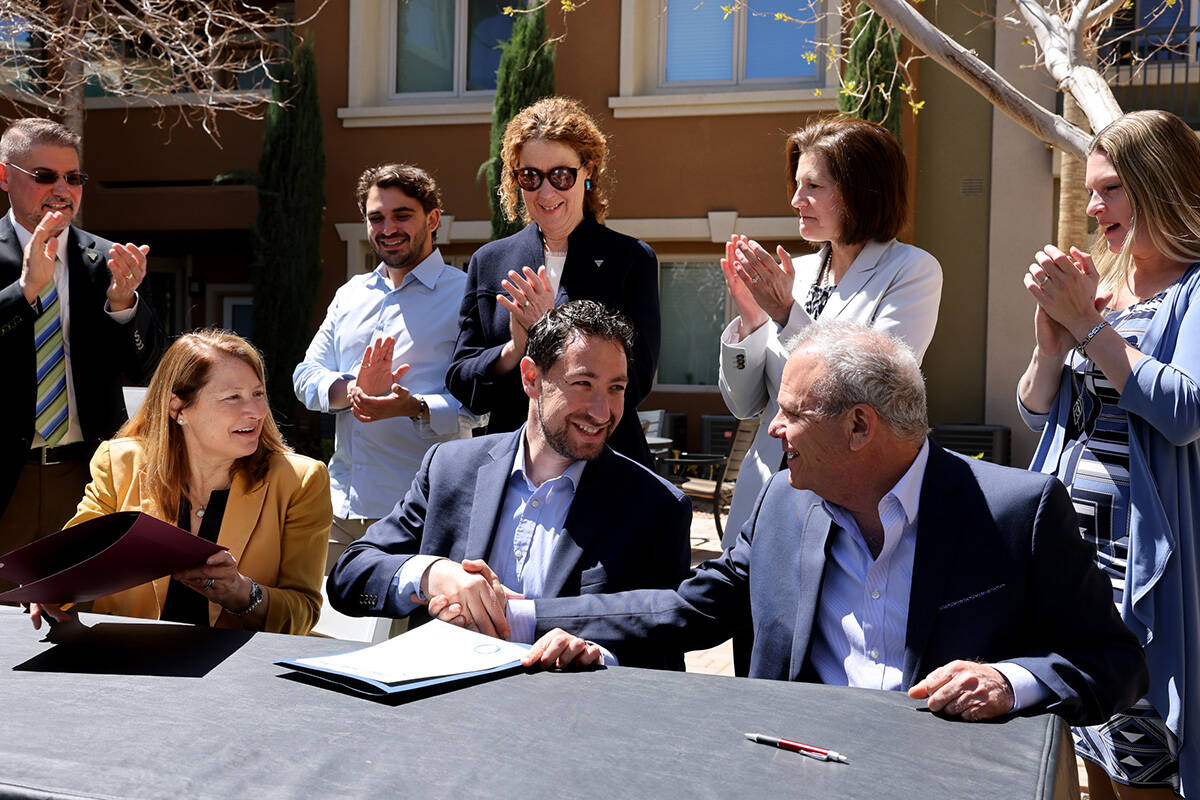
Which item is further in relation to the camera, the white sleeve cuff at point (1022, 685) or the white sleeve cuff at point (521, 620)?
the white sleeve cuff at point (521, 620)

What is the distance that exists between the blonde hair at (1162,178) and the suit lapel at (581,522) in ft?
4.54

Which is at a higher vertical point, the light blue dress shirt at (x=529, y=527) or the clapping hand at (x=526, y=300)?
the clapping hand at (x=526, y=300)

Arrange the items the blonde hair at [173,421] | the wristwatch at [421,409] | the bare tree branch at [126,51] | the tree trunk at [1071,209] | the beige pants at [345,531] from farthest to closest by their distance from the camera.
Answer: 1. the bare tree branch at [126,51]
2. the tree trunk at [1071,209]
3. the beige pants at [345,531]
4. the wristwatch at [421,409]
5. the blonde hair at [173,421]

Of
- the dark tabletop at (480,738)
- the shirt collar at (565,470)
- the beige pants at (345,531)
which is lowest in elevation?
the beige pants at (345,531)

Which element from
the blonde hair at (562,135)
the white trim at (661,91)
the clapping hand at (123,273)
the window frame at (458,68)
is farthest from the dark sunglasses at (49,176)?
the window frame at (458,68)

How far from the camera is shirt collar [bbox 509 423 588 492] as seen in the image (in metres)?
2.79

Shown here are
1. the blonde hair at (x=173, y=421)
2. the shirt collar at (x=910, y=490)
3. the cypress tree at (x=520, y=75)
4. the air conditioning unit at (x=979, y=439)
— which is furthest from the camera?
the cypress tree at (x=520, y=75)

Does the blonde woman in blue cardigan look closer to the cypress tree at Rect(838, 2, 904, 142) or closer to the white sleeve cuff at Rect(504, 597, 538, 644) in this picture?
the white sleeve cuff at Rect(504, 597, 538, 644)

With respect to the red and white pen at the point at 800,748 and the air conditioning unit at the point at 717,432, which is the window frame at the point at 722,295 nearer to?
the air conditioning unit at the point at 717,432

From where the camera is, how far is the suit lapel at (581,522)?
2643 millimetres

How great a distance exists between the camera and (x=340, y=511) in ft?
13.2

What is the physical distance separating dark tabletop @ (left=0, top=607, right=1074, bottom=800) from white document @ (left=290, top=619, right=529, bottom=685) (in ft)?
0.19

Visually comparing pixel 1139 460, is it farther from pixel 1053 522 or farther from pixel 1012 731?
pixel 1012 731

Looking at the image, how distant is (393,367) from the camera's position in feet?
13.4
